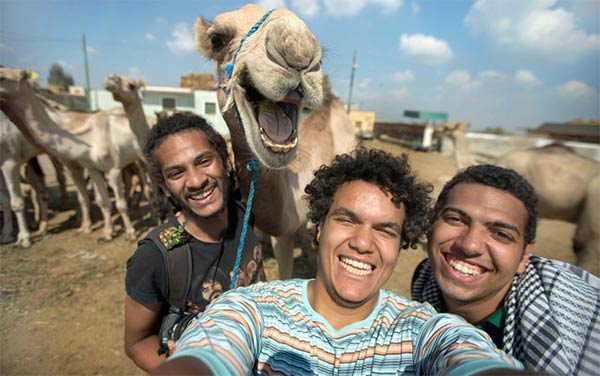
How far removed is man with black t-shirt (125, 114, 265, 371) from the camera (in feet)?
4.95

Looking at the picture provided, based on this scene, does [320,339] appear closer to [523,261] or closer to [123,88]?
[523,261]

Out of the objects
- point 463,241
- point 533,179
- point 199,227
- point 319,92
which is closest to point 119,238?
point 199,227

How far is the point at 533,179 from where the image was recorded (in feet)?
18.5

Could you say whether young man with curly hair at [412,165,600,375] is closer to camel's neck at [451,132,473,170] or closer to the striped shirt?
the striped shirt

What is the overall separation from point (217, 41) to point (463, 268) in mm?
2216

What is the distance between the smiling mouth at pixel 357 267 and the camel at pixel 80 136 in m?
6.22

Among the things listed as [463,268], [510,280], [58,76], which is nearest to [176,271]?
[463,268]

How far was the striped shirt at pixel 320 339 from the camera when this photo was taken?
0.90m

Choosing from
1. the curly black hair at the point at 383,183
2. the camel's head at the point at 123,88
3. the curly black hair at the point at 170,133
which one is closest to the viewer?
the curly black hair at the point at 383,183

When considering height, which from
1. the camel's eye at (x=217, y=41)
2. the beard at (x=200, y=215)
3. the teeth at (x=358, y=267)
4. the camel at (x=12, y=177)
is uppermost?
the camel's eye at (x=217, y=41)

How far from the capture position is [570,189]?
5102 mm

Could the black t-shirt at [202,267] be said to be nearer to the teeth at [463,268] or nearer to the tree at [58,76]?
the teeth at [463,268]

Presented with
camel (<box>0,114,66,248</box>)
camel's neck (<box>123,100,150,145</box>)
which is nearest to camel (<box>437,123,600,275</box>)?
camel's neck (<box>123,100,150,145</box>)

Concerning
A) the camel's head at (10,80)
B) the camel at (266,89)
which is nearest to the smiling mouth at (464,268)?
the camel at (266,89)
